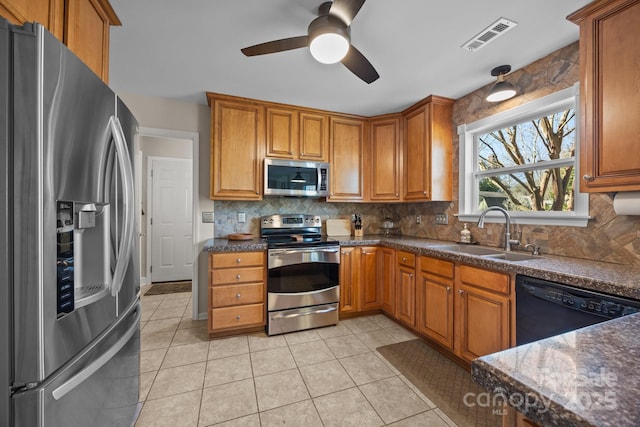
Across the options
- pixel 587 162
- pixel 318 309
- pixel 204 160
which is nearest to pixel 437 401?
pixel 318 309

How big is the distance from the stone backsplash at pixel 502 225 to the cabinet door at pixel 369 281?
29.7 inches

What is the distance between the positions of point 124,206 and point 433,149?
9.04 ft

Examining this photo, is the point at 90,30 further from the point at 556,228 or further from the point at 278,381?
the point at 556,228

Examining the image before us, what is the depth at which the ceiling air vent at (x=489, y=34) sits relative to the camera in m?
1.68

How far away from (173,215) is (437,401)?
438cm

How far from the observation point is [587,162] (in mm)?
1565

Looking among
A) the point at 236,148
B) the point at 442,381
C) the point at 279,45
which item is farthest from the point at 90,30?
the point at 442,381

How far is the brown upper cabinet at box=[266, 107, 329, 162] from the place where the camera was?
295 cm

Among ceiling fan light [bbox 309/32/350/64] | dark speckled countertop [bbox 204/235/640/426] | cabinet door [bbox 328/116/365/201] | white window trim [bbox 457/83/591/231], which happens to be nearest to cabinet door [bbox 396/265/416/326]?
white window trim [bbox 457/83/591/231]

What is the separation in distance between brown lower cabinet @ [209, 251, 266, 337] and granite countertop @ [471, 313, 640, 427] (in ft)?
7.35

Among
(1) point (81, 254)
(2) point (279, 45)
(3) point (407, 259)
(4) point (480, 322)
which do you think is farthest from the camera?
(3) point (407, 259)

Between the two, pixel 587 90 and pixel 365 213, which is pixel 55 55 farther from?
pixel 365 213

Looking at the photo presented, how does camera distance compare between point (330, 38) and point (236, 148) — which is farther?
point (236, 148)

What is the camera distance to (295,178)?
9.78 feet
